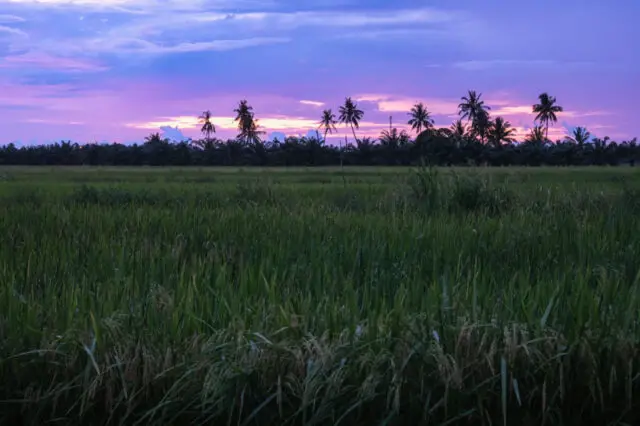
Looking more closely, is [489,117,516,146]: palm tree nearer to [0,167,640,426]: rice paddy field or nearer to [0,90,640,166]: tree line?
[0,90,640,166]: tree line

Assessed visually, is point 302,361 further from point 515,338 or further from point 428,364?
point 515,338

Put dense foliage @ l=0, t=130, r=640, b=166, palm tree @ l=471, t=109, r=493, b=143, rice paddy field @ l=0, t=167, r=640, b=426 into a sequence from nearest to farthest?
rice paddy field @ l=0, t=167, r=640, b=426, dense foliage @ l=0, t=130, r=640, b=166, palm tree @ l=471, t=109, r=493, b=143

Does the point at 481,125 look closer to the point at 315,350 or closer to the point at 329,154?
the point at 329,154

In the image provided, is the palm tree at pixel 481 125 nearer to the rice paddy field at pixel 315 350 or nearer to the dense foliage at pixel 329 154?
the dense foliage at pixel 329 154

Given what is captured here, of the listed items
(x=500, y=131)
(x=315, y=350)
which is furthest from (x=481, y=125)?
(x=315, y=350)

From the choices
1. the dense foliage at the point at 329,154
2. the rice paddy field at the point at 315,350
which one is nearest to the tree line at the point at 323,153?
the dense foliage at the point at 329,154

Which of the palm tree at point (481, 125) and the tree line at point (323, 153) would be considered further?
the palm tree at point (481, 125)

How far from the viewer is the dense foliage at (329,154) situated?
5031cm

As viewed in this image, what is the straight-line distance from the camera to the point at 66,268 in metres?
3.24

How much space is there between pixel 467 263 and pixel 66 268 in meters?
2.20

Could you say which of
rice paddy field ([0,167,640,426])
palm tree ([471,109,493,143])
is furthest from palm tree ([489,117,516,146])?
rice paddy field ([0,167,640,426])

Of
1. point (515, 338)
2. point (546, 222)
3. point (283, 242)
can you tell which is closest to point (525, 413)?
point (515, 338)

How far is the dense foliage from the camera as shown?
165 ft

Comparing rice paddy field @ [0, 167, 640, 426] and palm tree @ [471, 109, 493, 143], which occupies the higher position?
palm tree @ [471, 109, 493, 143]
